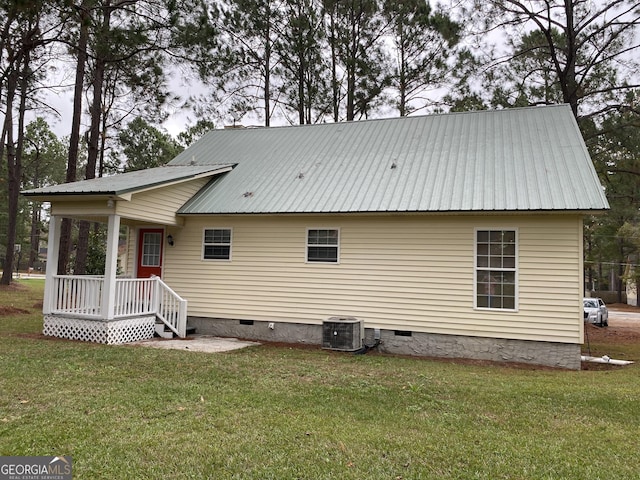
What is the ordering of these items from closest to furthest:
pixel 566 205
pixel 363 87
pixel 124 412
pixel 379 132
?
1. pixel 124 412
2. pixel 566 205
3. pixel 379 132
4. pixel 363 87

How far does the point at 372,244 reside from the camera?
10.0m

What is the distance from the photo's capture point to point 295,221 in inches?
419

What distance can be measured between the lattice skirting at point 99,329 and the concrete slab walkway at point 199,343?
0.83ft

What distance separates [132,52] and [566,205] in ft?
33.9

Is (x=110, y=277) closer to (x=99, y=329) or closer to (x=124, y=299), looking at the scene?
(x=124, y=299)

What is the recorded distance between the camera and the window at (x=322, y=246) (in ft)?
34.0

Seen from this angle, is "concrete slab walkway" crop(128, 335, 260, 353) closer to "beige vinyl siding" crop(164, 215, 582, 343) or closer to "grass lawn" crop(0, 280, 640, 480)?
"beige vinyl siding" crop(164, 215, 582, 343)

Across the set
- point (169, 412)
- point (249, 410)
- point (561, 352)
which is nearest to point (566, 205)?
point (561, 352)

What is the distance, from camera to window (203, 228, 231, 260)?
11234 millimetres

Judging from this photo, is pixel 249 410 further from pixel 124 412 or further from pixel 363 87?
pixel 363 87

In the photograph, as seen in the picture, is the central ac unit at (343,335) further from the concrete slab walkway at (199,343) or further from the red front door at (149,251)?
the red front door at (149,251)

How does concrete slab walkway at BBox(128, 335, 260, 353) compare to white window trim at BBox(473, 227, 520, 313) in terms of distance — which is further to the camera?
concrete slab walkway at BBox(128, 335, 260, 353)

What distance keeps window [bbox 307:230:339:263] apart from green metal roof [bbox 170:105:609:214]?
2.12 feet

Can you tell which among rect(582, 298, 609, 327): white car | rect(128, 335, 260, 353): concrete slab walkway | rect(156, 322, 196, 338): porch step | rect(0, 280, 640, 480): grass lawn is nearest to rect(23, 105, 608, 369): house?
rect(156, 322, 196, 338): porch step
